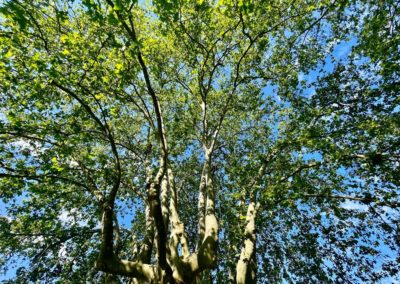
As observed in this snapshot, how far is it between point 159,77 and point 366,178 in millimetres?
9660

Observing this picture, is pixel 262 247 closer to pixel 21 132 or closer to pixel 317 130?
pixel 317 130

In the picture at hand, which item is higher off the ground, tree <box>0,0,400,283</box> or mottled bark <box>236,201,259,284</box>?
tree <box>0,0,400,283</box>

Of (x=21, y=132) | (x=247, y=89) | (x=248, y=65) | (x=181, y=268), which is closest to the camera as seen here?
(x=181, y=268)

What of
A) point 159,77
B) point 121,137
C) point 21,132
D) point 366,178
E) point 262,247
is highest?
point 159,77

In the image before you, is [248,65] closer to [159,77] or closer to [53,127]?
[159,77]

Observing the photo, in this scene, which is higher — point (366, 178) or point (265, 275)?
point (366, 178)

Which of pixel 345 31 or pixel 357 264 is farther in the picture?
pixel 345 31

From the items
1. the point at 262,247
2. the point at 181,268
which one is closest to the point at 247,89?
the point at 262,247

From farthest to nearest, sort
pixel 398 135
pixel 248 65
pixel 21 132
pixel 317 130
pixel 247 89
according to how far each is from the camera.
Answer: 1. pixel 247 89
2. pixel 248 65
3. pixel 317 130
4. pixel 398 135
5. pixel 21 132

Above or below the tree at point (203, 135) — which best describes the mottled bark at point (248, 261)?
below

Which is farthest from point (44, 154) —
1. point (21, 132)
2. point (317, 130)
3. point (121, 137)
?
point (317, 130)

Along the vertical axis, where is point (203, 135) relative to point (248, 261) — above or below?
Result: above

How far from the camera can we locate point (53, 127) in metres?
8.82

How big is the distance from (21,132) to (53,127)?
88 centimetres
